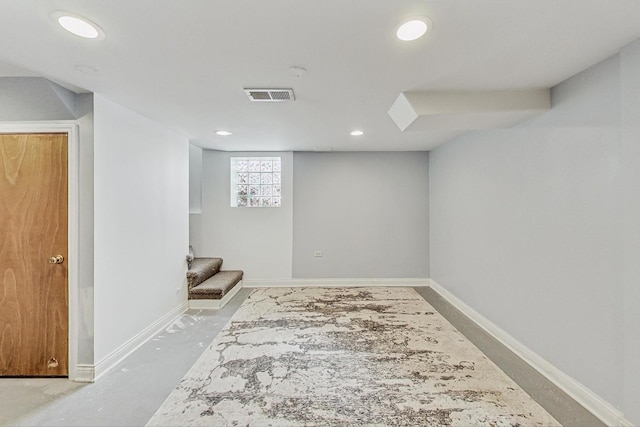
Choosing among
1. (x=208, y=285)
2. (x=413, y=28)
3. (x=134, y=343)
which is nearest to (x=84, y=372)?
(x=134, y=343)

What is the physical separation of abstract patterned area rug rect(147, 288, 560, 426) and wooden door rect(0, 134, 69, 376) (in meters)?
1.20


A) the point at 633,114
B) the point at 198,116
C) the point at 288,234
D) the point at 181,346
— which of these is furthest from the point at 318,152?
the point at 633,114

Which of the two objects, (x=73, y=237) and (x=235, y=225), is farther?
(x=235, y=225)

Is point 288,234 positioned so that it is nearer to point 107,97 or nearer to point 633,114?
point 107,97

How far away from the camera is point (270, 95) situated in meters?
2.34

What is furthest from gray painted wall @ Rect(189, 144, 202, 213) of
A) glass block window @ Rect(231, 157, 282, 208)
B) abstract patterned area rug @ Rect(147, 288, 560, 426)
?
abstract patterned area rug @ Rect(147, 288, 560, 426)

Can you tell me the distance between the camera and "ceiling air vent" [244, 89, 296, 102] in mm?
2263

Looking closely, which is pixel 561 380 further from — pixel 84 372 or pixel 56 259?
pixel 56 259

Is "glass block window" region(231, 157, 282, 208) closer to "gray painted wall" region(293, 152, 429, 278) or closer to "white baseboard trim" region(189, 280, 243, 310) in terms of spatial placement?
"gray painted wall" region(293, 152, 429, 278)

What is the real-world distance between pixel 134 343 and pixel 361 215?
12.2 ft

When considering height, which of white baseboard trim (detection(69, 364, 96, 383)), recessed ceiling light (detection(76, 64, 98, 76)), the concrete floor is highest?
recessed ceiling light (detection(76, 64, 98, 76))

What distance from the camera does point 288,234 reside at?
16.6ft

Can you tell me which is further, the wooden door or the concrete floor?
the wooden door

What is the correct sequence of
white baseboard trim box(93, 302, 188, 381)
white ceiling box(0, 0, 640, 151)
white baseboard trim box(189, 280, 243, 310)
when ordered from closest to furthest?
white ceiling box(0, 0, 640, 151) → white baseboard trim box(93, 302, 188, 381) → white baseboard trim box(189, 280, 243, 310)
